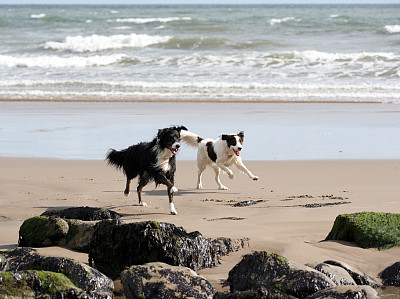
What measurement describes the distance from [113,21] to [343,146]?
46.2 m

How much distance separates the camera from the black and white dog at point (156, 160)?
8.80 m

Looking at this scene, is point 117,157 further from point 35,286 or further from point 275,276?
point 275,276

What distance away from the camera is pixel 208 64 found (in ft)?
93.4

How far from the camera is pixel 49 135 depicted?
46.4 ft

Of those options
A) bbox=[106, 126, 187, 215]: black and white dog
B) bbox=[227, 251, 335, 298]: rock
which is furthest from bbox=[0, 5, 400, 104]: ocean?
bbox=[227, 251, 335, 298]: rock

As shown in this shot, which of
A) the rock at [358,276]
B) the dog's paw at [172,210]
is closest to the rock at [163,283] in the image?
the rock at [358,276]

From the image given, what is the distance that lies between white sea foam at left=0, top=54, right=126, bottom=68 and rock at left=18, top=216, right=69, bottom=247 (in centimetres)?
2330

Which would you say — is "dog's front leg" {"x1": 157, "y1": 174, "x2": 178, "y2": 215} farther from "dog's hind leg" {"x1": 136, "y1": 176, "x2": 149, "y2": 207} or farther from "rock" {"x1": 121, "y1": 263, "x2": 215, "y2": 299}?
"rock" {"x1": 121, "y1": 263, "x2": 215, "y2": 299}

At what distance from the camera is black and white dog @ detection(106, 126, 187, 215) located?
880 centimetres

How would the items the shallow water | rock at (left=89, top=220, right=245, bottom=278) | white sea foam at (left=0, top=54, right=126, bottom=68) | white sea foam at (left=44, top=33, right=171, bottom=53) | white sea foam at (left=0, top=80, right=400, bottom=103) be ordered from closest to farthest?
rock at (left=89, top=220, right=245, bottom=278) < the shallow water < white sea foam at (left=0, top=80, right=400, bottom=103) < white sea foam at (left=0, top=54, right=126, bottom=68) < white sea foam at (left=44, top=33, right=171, bottom=53)

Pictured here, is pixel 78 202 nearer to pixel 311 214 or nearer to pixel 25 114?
pixel 311 214

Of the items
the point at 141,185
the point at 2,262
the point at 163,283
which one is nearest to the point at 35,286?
the point at 2,262

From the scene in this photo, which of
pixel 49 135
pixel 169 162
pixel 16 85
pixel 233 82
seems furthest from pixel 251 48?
pixel 169 162

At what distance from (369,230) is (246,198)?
305 cm
